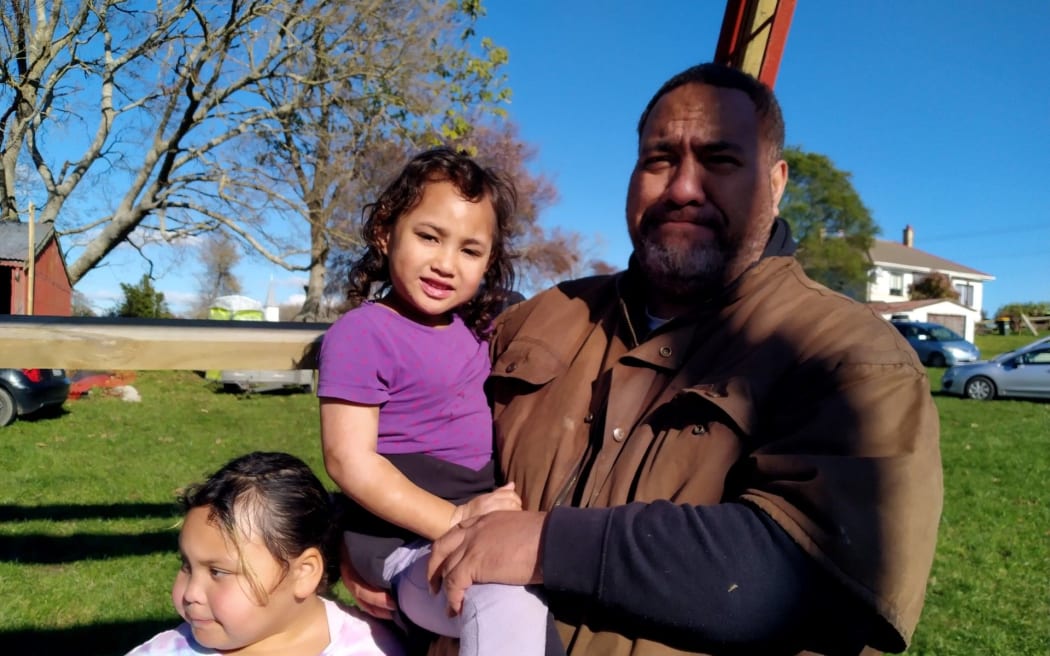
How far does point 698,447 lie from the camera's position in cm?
182

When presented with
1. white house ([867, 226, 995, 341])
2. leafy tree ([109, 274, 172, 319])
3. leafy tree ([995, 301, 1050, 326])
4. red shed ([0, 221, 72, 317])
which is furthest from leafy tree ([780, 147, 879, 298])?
red shed ([0, 221, 72, 317])

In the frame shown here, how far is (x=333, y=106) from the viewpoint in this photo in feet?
51.6

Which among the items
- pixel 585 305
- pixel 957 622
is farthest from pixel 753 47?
pixel 957 622

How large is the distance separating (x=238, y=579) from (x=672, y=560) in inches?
45.1

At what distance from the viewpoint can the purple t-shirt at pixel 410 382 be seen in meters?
2.01

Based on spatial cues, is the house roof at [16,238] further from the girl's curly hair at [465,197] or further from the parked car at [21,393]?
the girl's curly hair at [465,197]

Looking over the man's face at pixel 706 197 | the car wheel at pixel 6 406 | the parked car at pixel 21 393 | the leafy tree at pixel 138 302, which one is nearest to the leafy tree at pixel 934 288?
the leafy tree at pixel 138 302

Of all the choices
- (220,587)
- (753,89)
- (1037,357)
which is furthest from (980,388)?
(220,587)

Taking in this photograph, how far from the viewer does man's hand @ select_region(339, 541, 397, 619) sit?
7.09ft

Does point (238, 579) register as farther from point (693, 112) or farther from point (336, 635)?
point (693, 112)

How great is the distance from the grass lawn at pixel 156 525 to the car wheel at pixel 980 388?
4.44 metres

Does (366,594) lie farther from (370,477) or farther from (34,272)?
(34,272)

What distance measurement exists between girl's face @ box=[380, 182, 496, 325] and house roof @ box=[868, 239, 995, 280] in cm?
6413

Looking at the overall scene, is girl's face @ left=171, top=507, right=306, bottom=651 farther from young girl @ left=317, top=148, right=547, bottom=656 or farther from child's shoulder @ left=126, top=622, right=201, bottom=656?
young girl @ left=317, top=148, right=547, bottom=656
